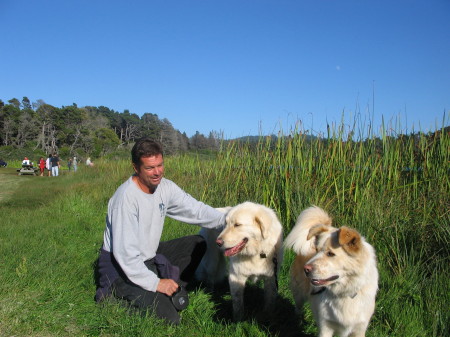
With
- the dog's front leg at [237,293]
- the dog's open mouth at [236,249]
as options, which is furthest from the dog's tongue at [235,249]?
the dog's front leg at [237,293]

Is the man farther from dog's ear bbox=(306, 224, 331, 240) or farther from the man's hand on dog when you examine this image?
dog's ear bbox=(306, 224, 331, 240)

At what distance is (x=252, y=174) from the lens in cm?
609

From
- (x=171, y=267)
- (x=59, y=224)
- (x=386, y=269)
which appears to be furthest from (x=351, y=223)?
(x=59, y=224)

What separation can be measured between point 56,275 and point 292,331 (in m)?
2.64

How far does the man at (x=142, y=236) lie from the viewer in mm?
3109

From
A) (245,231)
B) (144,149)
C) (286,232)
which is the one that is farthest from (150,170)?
(286,232)

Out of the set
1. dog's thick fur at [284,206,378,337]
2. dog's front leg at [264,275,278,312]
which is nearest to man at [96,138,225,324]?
dog's front leg at [264,275,278,312]

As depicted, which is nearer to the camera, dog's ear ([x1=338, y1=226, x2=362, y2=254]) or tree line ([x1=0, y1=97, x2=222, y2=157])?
dog's ear ([x1=338, y1=226, x2=362, y2=254])

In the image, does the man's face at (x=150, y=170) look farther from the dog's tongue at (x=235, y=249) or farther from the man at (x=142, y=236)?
the dog's tongue at (x=235, y=249)

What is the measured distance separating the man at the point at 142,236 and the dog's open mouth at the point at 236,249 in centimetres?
57

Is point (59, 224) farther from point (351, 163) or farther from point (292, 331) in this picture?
point (351, 163)

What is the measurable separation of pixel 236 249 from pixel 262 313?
0.77 m

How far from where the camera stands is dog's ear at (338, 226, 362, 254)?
241 cm

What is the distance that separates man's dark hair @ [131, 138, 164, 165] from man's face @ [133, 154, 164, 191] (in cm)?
4
